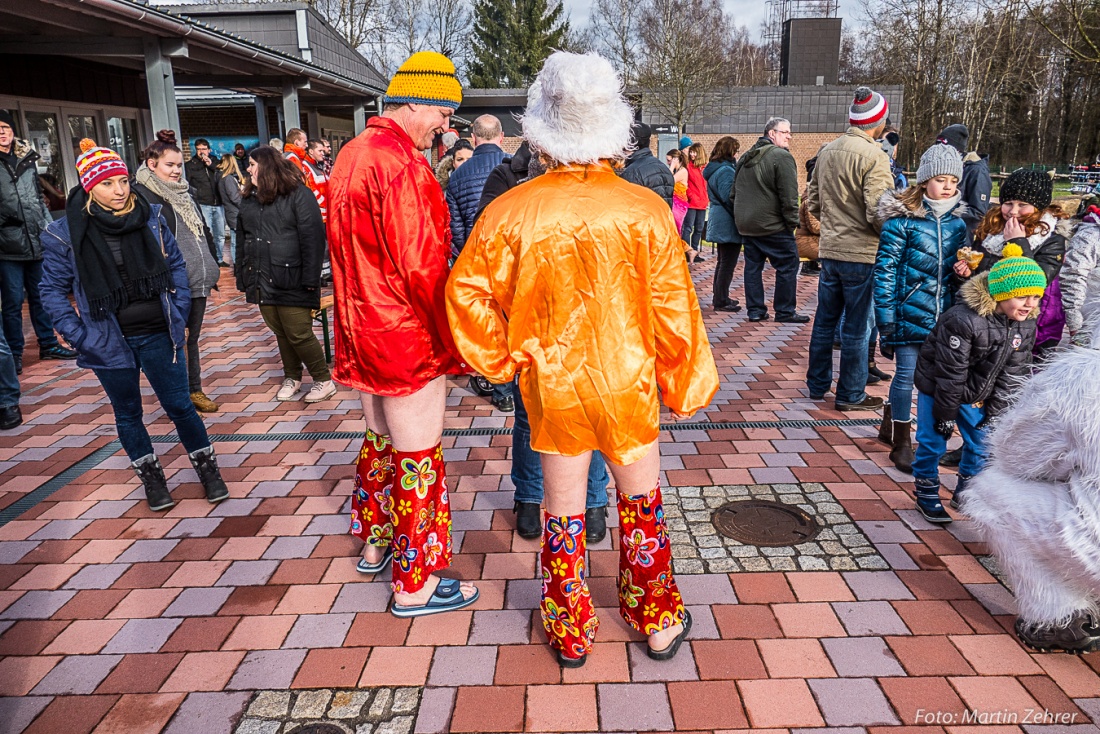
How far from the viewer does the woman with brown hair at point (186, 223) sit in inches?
191

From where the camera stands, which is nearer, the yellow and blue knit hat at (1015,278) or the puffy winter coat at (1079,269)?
the yellow and blue knit hat at (1015,278)

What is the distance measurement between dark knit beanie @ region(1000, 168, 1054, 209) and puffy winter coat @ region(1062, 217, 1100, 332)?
260 millimetres

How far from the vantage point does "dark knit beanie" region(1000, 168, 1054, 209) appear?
3.92 meters

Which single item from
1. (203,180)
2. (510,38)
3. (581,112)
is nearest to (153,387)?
(581,112)

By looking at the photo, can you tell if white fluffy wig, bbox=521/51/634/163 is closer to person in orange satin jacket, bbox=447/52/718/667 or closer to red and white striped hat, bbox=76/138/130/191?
person in orange satin jacket, bbox=447/52/718/667

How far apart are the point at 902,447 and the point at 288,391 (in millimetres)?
4107

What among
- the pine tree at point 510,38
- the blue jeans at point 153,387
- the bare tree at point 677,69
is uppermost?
the pine tree at point 510,38

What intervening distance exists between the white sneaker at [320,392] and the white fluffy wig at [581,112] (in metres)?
3.72

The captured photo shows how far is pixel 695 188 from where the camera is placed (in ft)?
39.0

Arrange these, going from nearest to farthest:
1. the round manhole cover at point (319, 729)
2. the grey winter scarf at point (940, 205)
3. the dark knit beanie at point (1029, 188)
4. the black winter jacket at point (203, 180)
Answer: the round manhole cover at point (319, 729), the dark knit beanie at point (1029, 188), the grey winter scarf at point (940, 205), the black winter jacket at point (203, 180)

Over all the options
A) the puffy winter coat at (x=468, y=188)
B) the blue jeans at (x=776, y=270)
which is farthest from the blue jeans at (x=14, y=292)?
the blue jeans at (x=776, y=270)

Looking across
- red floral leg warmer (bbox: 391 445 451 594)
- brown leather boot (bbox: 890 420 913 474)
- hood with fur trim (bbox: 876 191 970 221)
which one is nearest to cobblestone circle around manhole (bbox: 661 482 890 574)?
brown leather boot (bbox: 890 420 913 474)

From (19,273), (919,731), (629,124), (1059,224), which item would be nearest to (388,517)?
(629,124)

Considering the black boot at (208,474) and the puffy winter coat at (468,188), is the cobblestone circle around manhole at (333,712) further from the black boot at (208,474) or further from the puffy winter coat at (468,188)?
the puffy winter coat at (468,188)
